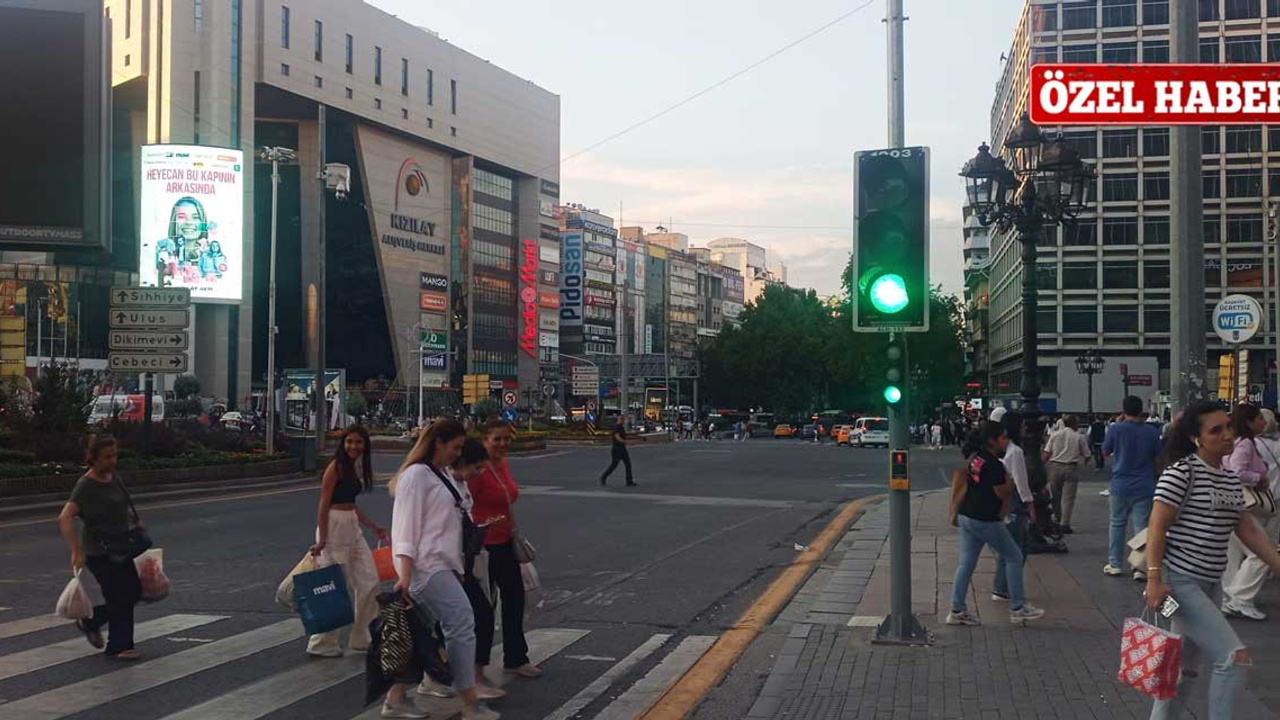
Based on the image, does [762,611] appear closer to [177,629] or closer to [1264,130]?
[177,629]

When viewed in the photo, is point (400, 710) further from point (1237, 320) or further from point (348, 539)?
point (1237, 320)

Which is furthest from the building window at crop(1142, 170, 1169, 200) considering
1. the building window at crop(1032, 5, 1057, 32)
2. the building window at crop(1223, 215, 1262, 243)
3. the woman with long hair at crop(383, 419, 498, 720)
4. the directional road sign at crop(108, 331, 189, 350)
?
the woman with long hair at crop(383, 419, 498, 720)

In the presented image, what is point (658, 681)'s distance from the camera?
7945mm

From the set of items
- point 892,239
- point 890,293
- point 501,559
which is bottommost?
point 501,559

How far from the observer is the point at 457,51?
339 feet

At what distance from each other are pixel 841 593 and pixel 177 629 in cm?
566

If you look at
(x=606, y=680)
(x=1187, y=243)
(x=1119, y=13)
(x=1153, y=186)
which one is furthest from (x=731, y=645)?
(x=1153, y=186)

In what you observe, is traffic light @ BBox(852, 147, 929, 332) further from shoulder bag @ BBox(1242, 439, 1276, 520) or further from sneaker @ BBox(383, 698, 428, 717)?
sneaker @ BBox(383, 698, 428, 717)

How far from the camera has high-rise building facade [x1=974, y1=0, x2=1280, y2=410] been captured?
219 ft

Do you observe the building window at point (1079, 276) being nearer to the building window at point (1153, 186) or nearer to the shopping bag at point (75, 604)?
the building window at point (1153, 186)

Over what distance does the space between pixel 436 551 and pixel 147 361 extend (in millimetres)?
20099

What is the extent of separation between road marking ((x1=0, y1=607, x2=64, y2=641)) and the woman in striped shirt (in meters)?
7.80

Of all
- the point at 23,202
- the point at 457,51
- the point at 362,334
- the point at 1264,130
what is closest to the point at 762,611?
the point at 23,202

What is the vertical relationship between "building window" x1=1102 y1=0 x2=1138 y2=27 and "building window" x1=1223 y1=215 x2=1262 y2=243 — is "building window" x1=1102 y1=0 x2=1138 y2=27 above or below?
above
